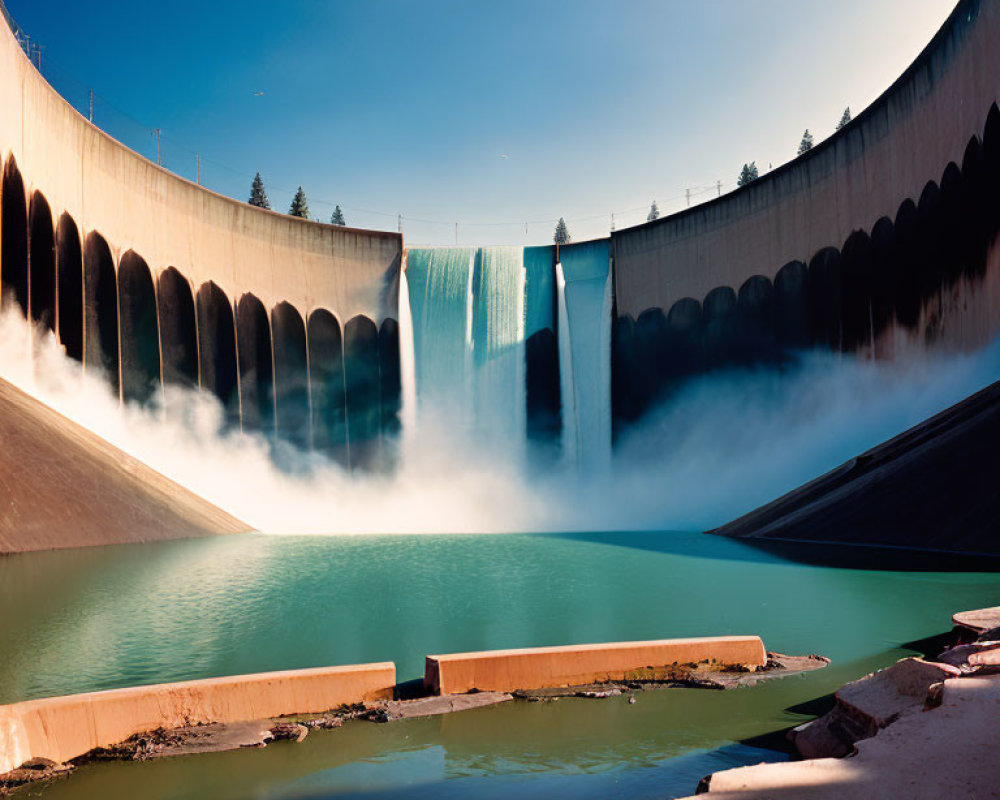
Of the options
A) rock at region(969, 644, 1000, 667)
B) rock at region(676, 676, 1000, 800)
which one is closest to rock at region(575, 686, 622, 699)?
rock at region(969, 644, 1000, 667)

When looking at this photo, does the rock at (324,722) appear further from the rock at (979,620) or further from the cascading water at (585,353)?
the cascading water at (585,353)

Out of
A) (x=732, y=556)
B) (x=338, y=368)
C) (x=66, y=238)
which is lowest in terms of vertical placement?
(x=732, y=556)

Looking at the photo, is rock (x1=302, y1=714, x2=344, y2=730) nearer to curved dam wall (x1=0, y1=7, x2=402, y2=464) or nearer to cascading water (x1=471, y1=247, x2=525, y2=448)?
curved dam wall (x1=0, y1=7, x2=402, y2=464)

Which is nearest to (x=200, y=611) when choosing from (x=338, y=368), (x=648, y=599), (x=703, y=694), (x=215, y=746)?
(x=215, y=746)

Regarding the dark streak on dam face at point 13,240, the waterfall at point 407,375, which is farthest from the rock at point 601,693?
the waterfall at point 407,375

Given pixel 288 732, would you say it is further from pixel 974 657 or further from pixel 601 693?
pixel 974 657

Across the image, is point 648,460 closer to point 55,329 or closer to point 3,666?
point 55,329
